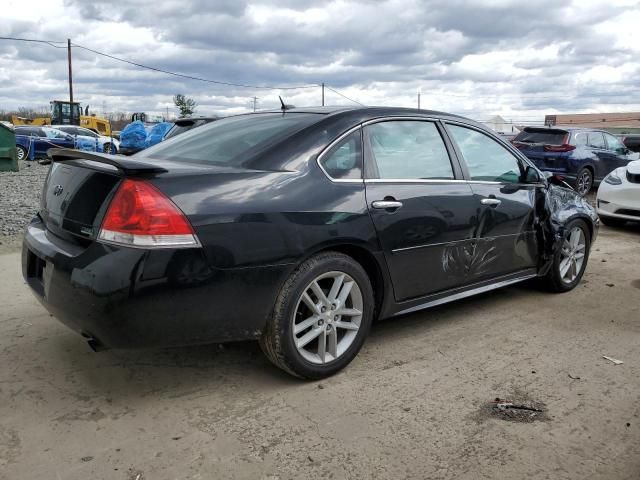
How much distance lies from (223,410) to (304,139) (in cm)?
152

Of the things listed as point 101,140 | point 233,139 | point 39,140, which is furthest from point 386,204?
point 101,140

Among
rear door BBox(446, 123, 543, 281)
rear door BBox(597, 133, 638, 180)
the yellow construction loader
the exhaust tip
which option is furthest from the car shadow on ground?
the yellow construction loader

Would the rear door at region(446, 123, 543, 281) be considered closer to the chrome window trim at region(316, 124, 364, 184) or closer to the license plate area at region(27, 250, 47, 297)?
the chrome window trim at region(316, 124, 364, 184)

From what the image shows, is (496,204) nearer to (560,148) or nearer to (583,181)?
(560,148)

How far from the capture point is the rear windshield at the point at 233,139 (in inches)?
126

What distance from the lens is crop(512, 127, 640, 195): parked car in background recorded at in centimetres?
1198

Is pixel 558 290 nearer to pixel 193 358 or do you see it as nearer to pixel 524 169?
pixel 524 169

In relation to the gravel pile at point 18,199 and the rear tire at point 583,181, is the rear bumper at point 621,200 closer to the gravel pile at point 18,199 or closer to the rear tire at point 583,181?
the rear tire at point 583,181

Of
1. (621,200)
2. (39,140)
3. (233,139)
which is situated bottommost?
(621,200)

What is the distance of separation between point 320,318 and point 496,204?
1.75 metres

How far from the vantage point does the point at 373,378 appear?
3271mm

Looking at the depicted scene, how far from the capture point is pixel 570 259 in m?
5.04

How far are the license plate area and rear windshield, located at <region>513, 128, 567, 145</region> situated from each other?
36.8 ft

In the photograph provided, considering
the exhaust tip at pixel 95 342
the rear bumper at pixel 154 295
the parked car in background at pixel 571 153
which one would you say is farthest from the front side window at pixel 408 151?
the parked car in background at pixel 571 153
